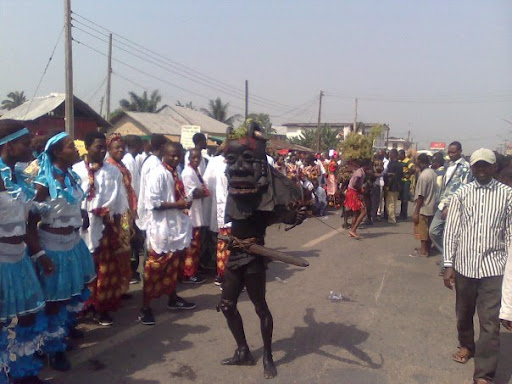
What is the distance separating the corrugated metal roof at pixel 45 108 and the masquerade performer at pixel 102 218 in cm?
1570

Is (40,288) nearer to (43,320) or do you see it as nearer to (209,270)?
(43,320)

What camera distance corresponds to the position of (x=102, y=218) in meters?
4.84

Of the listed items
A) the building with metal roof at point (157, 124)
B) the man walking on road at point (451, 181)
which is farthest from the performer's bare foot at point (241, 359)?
the building with metal roof at point (157, 124)

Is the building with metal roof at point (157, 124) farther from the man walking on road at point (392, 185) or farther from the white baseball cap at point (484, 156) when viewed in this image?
the white baseball cap at point (484, 156)

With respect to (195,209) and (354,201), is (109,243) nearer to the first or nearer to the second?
(195,209)

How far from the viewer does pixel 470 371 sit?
4.03 metres

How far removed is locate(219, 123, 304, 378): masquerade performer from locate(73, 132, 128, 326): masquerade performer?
5.23ft

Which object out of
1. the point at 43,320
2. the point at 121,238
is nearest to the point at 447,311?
the point at 121,238

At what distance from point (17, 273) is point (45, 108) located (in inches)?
723

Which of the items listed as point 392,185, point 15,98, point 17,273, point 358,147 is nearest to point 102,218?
point 17,273

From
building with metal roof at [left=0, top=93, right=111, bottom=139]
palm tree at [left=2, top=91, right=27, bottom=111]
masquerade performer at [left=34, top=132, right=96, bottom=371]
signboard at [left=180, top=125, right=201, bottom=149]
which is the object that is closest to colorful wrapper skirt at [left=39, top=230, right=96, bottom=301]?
masquerade performer at [left=34, top=132, right=96, bottom=371]

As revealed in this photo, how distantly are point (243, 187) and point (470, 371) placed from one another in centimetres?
261

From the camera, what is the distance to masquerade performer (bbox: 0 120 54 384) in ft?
10.4

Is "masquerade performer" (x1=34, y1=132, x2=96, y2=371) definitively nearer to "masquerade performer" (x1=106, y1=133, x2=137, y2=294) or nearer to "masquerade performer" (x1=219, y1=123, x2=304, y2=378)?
"masquerade performer" (x1=106, y1=133, x2=137, y2=294)
